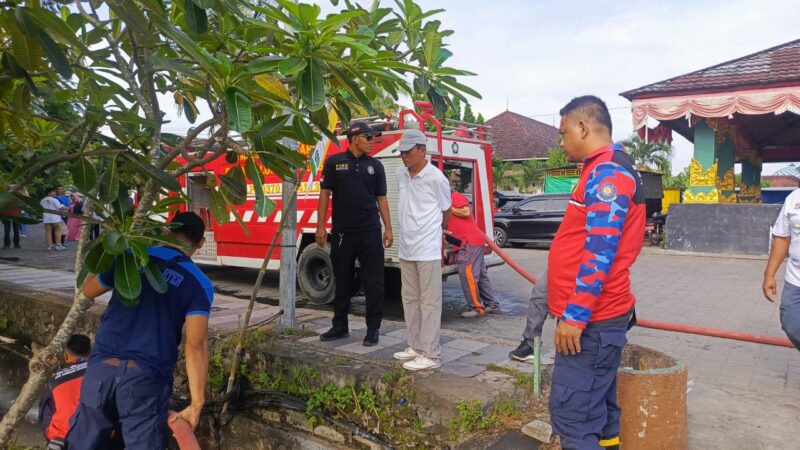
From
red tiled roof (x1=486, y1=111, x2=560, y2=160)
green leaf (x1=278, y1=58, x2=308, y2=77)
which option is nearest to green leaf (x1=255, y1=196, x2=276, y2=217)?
green leaf (x1=278, y1=58, x2=308, y2=77)

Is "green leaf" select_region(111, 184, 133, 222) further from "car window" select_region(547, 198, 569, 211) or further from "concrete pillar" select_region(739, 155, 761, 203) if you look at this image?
"concrete pillar" select_region(739, 155, 761, 203)

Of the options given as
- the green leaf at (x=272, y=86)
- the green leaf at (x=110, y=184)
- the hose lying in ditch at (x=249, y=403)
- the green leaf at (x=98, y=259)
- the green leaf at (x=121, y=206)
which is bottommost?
the hose lying in ditch at (x=249, y=403)

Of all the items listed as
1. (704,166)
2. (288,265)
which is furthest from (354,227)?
(704,166)

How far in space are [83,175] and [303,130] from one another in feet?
3.11

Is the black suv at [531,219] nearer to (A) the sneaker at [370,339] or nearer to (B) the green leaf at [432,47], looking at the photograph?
(A) the sneaker at [370,339]

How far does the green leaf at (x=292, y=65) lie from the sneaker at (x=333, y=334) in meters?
2.92

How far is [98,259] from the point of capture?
7.40ft

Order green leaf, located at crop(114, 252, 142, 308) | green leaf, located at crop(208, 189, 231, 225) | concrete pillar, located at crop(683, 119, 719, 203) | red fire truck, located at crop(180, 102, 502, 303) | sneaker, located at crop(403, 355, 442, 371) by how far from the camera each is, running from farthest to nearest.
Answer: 1. concrete pillar, located at crop(683, 119, 719, 203)
2. red fire truck, located at crop(180, 102, 502, 303)
3. sneaker, located at crop(403, 355, 442, 371)
4. green leaf, located at crop(208, 189, 231, 225)
5. green leaf, located at crop(114, 252, 142, 308)

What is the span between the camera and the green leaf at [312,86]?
1.97m

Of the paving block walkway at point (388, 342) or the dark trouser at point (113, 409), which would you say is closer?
the dark trouser at point (113, 409)

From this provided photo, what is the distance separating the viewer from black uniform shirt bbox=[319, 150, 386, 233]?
177 inches

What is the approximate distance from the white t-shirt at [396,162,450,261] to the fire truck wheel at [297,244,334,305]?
370 centimetres

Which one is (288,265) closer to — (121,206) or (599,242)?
(121,206)

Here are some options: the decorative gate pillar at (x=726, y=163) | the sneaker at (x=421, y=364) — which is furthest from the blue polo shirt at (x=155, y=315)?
the decorative gate pillar at (x=726, y=163)
